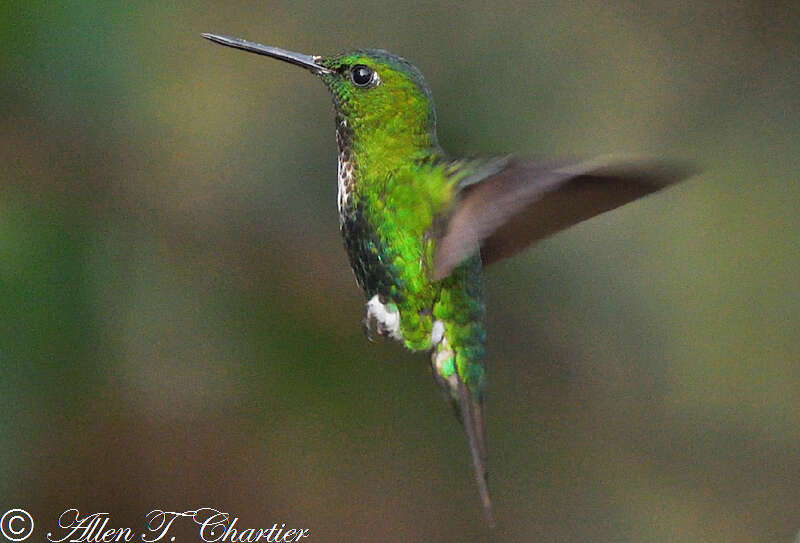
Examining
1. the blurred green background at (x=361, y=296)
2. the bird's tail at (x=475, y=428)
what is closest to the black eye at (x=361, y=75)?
the bird's tail at (x=475, y=428)

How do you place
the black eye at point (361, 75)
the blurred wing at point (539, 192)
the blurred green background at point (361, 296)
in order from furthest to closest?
the blurred green background at point (361, 296)
the black eye at point (361, 75)
the blurred wing at point (539, 192)

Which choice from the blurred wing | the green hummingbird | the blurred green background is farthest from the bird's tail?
the blurred green background

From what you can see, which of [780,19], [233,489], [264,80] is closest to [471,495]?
[233,489]

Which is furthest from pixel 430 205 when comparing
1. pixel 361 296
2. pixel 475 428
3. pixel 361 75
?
pixel 361 296
